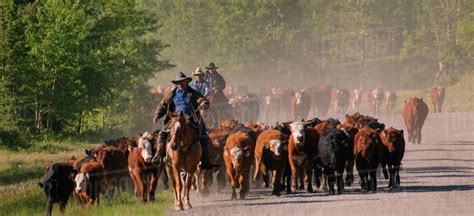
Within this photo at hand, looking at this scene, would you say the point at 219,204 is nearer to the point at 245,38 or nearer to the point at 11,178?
the point at 11,178

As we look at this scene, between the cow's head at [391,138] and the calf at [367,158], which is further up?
the cow's head at [391,138]

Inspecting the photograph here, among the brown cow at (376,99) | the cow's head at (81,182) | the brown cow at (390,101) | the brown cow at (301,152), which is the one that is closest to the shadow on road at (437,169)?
the brown cow at (301,152)

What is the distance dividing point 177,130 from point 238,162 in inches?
72.2

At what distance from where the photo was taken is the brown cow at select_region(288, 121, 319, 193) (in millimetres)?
21625

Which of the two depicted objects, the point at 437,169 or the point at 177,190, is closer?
the point at 177,190

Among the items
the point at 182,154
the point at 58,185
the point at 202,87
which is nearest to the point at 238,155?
the point at 182,154

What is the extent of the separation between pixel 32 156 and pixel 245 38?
64.4 meters

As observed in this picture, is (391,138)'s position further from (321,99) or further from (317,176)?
(321,99)

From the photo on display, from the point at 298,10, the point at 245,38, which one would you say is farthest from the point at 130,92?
the point at 298,10

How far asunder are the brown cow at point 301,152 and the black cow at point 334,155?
0.31 metres

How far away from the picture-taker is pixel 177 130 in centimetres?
1966

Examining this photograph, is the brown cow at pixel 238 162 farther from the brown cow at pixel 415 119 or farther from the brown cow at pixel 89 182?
the brown cow at pixel 415 119

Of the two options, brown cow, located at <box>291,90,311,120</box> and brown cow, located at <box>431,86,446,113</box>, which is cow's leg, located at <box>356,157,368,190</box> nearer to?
brown cow, located at <box>291,90,311,120</box>

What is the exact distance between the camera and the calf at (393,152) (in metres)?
22.2
